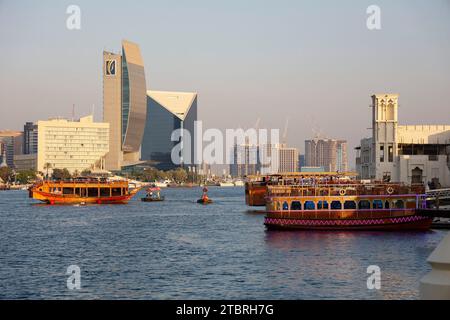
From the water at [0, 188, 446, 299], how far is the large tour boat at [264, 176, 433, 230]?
193 centimetres

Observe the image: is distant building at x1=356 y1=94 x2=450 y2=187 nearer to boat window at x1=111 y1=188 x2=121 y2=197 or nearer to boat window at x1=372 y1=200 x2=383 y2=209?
boat window at x1=372 y1=200 x2=383 y2=209

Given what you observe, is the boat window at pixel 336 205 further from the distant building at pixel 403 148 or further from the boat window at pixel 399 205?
the distant building at pixel 403 148

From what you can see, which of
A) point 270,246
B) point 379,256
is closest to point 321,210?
point 270,246

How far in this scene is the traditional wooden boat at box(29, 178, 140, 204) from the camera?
13512 centimetres

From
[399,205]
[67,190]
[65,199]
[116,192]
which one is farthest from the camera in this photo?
[116,192]

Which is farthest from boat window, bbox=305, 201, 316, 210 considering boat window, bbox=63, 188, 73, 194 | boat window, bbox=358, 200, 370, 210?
boat window, bbox=63, 188, 73, 194

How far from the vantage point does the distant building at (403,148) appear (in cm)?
9888

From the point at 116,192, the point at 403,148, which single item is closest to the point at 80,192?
the point at 116,192

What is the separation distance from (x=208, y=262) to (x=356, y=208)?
25.4 meters

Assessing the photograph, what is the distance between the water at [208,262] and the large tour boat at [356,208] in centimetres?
193

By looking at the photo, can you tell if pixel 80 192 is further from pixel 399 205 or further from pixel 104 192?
pixel 399 205

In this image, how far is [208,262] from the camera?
44.1 metres

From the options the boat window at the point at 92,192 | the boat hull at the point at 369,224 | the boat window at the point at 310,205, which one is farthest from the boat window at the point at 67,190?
the boat hull at the point at 369,224

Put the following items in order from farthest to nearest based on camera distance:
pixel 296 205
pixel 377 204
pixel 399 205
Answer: pixel 296 205, pixel 377 204, pixel 399 205
